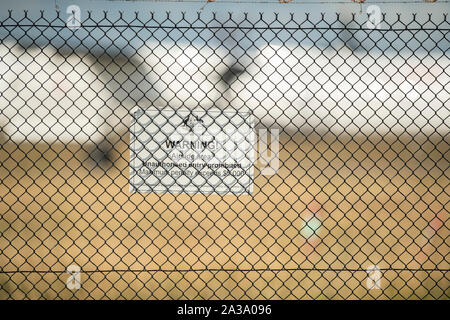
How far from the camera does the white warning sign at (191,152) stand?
164cm

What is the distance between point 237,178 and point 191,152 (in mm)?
234

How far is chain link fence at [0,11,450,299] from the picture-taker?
1.70 m

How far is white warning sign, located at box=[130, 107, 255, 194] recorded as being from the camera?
1637 millimetres

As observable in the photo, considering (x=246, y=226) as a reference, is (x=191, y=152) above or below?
above

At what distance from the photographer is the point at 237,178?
167cm

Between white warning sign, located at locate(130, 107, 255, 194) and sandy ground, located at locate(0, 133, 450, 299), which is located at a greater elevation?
white warning sign, located at locate(130, 107, 255, 194)

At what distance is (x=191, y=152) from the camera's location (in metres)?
1.64

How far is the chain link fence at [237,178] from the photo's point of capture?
5.57 ft

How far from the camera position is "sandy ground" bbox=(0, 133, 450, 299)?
66.8 inches

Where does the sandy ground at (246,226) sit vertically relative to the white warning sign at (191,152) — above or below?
below

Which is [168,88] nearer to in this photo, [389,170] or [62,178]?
[62,178]

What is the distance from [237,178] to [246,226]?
0.24m

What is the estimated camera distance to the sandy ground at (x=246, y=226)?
1.70 metres

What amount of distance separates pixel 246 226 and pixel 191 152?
0.43m
